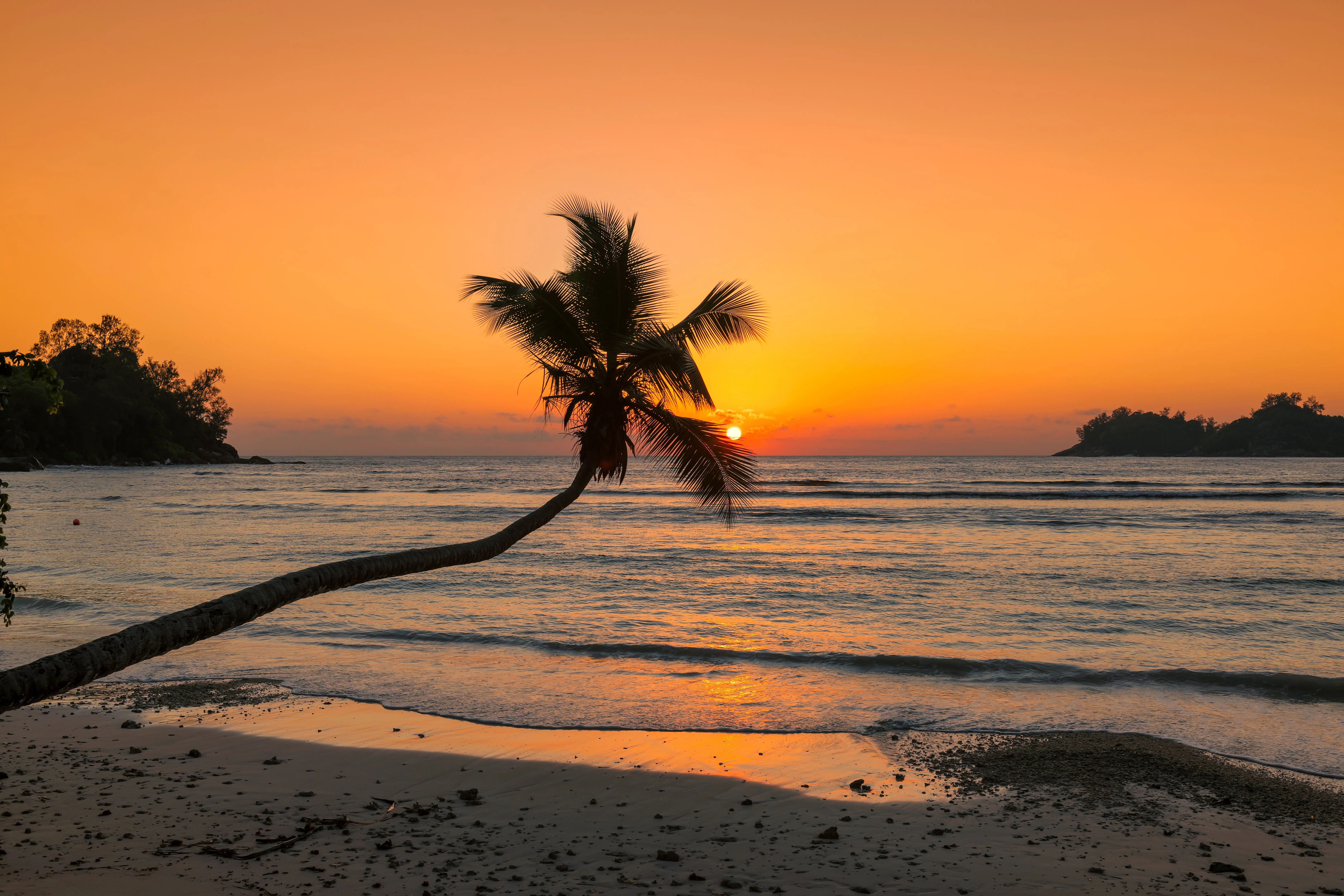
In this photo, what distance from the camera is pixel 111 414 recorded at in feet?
343

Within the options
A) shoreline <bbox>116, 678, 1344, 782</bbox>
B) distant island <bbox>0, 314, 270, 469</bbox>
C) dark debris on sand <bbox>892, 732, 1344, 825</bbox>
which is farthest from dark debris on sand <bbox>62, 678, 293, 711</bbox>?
distant island <bbox>0, 314, 270, 469</bbox>

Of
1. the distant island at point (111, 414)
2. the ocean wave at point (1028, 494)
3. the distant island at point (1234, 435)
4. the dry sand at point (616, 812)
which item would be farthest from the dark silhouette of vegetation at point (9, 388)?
the distant island at point (1234, 435)

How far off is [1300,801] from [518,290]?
10501 millimetres

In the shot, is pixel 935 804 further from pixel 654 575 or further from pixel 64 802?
pixel 654 575

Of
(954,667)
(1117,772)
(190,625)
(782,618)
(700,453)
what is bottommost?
(782,618)

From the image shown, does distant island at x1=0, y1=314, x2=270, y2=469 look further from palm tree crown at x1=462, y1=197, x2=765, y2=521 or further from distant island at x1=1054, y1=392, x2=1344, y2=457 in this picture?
distant island at x1=1054, y1=392, x2=1344, y2=457

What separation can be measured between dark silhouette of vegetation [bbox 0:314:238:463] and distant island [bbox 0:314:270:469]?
0.11 metres

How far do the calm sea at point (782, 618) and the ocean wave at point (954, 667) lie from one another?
6cm

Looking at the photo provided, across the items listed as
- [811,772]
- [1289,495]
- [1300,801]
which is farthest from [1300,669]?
[1289,495]

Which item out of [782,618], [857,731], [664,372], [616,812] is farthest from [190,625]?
[782,618]

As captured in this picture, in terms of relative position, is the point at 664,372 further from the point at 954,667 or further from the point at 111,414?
the point at 111,414

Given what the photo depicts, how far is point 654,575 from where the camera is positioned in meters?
24.3

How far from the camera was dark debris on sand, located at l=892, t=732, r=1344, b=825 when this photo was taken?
7.74 m

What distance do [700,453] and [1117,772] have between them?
232 inches
